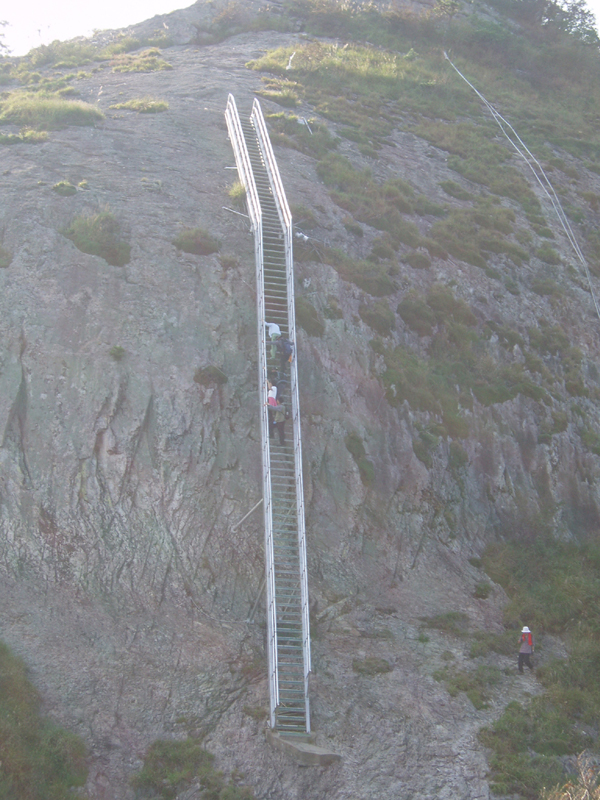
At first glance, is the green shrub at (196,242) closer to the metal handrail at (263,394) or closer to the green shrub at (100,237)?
the metal handrail at (263,394)

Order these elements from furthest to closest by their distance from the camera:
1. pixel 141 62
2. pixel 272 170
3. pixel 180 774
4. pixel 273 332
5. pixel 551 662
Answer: pixel 141 62 < pixel 272 170 < pixel 273 332 < pixel 551 662 < pixel 180 774

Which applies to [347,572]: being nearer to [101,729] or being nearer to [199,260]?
[101,729]

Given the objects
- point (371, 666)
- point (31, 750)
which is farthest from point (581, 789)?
point (31, 750)

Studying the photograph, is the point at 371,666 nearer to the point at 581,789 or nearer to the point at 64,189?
the point at 581,789

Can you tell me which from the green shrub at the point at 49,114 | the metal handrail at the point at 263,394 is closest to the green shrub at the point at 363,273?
the metal handrail at the point at 263,394

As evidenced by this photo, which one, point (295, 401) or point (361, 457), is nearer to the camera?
point (295, 401)

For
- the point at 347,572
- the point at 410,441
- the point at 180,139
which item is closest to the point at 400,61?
the point at 180,139
